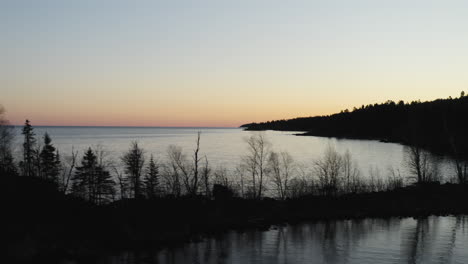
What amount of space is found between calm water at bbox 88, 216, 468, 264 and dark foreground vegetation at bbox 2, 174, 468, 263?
2.40 meters

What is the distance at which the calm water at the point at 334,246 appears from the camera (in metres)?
29.1

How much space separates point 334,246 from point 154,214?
17082mm

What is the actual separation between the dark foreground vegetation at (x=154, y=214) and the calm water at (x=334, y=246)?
240 cm

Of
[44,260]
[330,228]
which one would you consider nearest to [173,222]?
[44,260]

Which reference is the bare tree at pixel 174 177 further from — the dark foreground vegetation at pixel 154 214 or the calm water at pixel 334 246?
the calm water at pixel 334 246

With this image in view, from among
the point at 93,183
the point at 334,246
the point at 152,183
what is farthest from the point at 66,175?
the point at 334,246

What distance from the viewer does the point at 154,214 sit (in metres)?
36.9

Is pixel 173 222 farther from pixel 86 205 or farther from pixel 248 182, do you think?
pixel 248 182

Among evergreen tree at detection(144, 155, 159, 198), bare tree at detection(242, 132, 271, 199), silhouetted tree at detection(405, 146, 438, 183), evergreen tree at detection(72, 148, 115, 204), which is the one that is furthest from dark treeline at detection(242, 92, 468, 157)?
evergreen tree at detection(72, 148, 115, 204)

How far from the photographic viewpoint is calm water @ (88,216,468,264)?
29.1m

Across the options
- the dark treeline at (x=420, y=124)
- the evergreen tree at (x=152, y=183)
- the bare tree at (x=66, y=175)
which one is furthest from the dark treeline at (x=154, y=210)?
the dark treeline at (x=420, y=124)

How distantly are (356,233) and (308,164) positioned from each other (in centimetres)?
4566

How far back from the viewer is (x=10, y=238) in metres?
27.7

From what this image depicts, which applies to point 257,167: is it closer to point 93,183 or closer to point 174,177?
point 174,177
